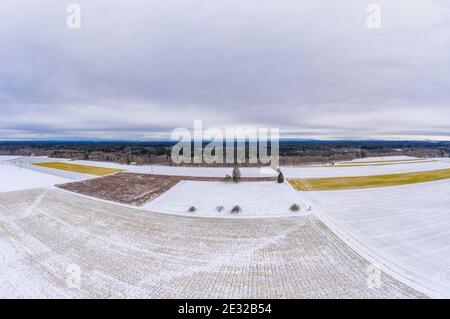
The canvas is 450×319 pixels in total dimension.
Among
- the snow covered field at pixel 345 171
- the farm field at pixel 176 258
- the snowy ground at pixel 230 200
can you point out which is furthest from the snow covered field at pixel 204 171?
the farm field at pixel 176 258

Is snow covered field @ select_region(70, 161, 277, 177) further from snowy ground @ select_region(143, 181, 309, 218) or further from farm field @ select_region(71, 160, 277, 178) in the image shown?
snowy ground @ select_region(143, 181, 309, 218)

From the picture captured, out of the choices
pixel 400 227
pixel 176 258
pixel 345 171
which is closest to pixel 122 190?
pixel 176 258

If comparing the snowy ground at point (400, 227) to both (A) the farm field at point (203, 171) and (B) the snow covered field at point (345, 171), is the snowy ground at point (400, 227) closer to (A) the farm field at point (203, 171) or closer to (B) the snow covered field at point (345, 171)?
(B) the snow covered field at point (345, 171)

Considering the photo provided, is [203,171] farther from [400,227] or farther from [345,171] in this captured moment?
[400,227]
